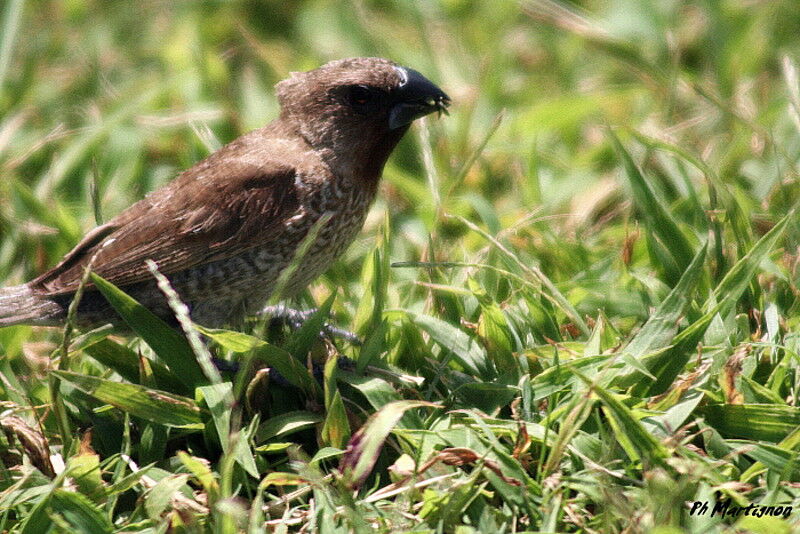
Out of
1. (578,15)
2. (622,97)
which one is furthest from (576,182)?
(578,15)

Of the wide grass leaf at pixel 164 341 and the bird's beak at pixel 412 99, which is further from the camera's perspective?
the bird's beak at pixel 412 99

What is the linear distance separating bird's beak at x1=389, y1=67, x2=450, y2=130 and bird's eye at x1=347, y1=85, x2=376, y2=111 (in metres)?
0.08

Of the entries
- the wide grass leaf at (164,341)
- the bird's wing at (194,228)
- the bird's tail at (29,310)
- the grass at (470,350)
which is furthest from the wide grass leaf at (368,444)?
the bird's tail at (29,310)

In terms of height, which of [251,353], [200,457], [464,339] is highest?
[251,353]

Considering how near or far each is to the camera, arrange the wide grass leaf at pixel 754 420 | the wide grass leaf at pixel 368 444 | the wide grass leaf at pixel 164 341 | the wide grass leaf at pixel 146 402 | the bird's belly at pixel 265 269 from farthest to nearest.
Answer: the bird's belly at pixel 265 269, the wide grass leaf at pixel 164 341, the wide grass leaf at pixel 146 402, the wide grass leaf at pixel 754 420, the wide grass leaf at pixel 368 444

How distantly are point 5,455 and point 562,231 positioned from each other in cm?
241

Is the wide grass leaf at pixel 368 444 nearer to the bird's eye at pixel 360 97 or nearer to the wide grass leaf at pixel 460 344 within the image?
the wide grass leaf at pixel 460 344

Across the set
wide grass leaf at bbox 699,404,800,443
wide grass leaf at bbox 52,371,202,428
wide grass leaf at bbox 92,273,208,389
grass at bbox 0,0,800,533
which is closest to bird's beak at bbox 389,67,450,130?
grass at bbox 0,0,800,533

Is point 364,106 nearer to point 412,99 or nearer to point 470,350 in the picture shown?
point 412,99

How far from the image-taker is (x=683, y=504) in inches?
101

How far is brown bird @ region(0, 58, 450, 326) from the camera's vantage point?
350 centimetres

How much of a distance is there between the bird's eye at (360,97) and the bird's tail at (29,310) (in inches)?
47.6

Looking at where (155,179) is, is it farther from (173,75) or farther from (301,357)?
(301,357)

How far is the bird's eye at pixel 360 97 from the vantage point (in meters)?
3.62
